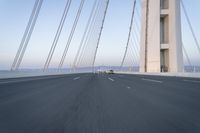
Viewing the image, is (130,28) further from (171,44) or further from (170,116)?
(170,116)

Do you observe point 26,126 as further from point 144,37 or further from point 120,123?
point 144,37

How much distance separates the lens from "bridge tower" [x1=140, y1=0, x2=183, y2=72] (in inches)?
1393

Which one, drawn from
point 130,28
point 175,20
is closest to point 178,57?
point 175,20

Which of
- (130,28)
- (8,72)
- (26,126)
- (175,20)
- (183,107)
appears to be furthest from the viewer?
(130,28)

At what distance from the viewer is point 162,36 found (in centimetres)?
3819

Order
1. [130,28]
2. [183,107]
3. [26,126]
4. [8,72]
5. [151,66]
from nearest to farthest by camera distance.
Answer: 1. [26,126]
2. [183,107]
3. [8,72]
4. [151,66]
5. [130,28]

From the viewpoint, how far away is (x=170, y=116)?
4367mm

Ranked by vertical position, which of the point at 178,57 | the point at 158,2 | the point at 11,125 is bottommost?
the point at 11,125

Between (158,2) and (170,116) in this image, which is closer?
(170,116)

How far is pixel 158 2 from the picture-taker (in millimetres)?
36344

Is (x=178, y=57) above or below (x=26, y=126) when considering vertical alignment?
above

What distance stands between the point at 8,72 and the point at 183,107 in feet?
60.6

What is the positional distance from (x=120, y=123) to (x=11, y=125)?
1581 millimetres

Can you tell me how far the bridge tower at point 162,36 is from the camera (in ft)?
116
